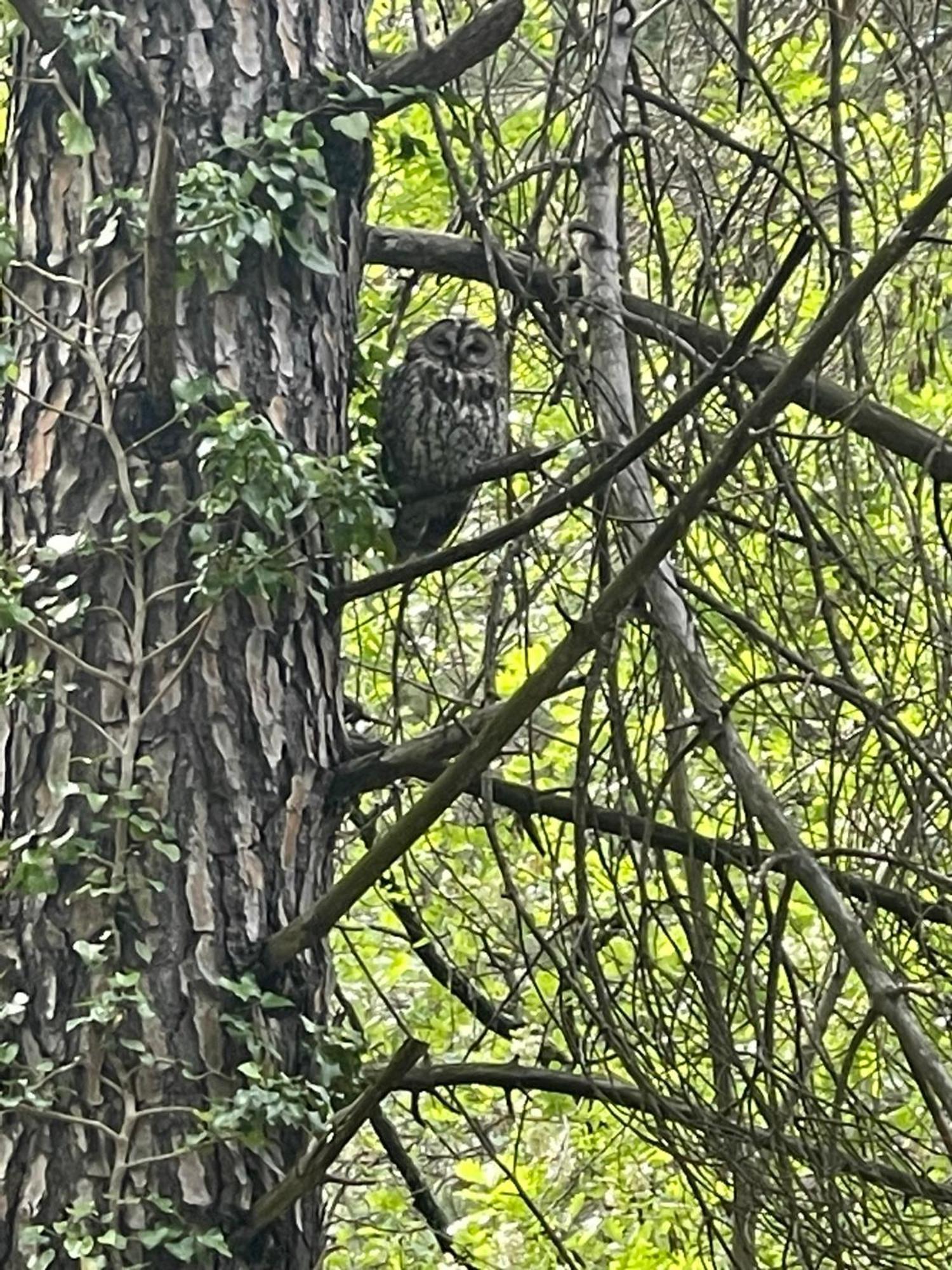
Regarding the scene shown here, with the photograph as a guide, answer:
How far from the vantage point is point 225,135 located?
219cm

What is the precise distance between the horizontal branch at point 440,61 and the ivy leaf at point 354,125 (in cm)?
9

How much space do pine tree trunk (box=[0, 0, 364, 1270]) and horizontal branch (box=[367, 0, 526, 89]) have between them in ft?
0.24

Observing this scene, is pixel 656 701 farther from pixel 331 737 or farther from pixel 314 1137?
pixel 314 1137

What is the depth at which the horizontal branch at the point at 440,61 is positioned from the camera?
226cm

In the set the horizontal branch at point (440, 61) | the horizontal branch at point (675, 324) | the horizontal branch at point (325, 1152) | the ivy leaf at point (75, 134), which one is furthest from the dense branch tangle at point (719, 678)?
the ivy leaf at point (75, 134)

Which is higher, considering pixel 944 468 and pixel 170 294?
pixel 944 468

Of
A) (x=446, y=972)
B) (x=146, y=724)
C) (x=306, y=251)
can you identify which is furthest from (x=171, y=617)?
(x=446, y=972)

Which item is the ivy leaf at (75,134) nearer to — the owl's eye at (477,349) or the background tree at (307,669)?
the background tree at (307,669)

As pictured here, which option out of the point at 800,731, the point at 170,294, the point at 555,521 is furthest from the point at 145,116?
the point at 555,521

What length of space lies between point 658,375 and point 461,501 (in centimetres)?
37

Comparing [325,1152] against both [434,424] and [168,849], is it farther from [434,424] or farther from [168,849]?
[434,424]

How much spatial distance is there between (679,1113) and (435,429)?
3.42ft

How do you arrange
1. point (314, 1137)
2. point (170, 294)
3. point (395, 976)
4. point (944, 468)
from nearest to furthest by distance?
point (170, 294) → point (314, 1137) → point (944, 468) → point (395, 976)

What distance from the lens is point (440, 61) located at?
2.31m
